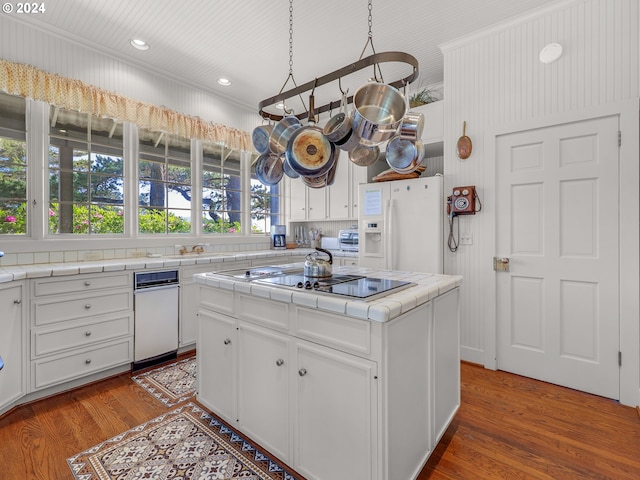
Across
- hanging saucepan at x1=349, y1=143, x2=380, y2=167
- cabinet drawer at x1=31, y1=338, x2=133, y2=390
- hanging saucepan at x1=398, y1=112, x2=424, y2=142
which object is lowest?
cabinet drawer at x1=31, y1=338, x2=133, y2=390

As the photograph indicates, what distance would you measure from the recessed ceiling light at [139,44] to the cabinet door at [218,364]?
104 inches

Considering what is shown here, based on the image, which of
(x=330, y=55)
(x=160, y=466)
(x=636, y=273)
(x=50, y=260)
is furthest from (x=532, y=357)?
(x=50, y=260)

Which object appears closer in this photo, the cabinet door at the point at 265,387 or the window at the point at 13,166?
the cabinet door at the point at 265,387

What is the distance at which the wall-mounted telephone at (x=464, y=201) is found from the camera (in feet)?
9.41

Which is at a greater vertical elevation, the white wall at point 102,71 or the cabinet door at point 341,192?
the white wall at point 102,71

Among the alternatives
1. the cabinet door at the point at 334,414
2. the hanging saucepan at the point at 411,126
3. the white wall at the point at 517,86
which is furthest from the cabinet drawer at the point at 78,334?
the white wall at the point at 517,86

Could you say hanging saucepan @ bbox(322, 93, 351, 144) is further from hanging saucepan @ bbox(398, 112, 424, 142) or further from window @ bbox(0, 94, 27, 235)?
window @ bbox(0, 94, 27, 235)

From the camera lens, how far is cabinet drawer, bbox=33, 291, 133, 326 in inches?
92.0

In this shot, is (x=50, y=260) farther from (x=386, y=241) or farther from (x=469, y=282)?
(x=469, y=282)

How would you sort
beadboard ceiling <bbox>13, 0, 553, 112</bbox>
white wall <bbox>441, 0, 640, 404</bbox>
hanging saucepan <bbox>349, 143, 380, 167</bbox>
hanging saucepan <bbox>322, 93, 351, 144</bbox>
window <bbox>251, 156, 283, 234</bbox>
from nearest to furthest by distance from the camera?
hanging saucepan <bbox>322, 93, 351, 144</bbox> → hanging saucepan <bbox>349, 143, 380, 167</bbox> → white wall <bbox>441, 0, 640, 404</bbox> → beadboard ceiling <bbox>13, 0, 553, 112</bbox> → window <bbox>251, 156, 283, 234</bbox>

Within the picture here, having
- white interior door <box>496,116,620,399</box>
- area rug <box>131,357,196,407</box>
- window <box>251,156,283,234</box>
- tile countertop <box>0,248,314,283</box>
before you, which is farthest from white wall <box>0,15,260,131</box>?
white interior door <box>496,116,620,399</box>

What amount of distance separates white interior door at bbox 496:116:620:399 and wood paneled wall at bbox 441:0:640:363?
15 cm

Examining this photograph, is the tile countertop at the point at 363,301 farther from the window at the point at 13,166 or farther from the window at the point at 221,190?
the window at the point at 221,190

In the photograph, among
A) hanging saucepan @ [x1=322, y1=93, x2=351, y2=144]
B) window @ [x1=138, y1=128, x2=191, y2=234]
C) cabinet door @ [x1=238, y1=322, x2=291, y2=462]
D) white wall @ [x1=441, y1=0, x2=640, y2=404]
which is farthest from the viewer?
window @ [x1=138, y1=128, x2=191, y2=234]
